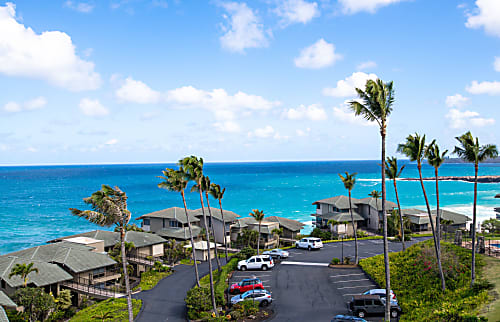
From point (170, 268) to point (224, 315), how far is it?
17469 millimetres

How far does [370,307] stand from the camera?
24.7 m

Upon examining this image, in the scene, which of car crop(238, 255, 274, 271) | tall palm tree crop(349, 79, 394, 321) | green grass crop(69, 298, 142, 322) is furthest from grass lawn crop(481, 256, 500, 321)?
green grass crop(69, 298, 142, 322)

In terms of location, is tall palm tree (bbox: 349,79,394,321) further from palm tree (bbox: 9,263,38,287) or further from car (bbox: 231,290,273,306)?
palm tree (bbox: 9,263,38,287)

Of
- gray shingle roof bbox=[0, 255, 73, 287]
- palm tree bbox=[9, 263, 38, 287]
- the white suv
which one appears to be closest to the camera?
palm tree bbox=[9, 263, 38, 287]

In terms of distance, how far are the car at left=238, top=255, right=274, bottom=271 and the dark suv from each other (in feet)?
49.5

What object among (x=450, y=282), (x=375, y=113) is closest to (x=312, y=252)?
(x=450, y=282)

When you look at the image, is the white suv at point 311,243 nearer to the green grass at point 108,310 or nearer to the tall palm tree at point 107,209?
the green grass at point 108,310

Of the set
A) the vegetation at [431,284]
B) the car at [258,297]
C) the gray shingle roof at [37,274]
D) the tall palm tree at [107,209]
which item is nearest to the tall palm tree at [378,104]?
the vegetation at [431,284]

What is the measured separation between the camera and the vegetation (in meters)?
20.7

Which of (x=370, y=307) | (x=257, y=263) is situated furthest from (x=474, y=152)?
(x=257, y=263)

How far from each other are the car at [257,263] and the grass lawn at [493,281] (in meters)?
20.9

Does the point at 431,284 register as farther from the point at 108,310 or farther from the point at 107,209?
the point at 108,310

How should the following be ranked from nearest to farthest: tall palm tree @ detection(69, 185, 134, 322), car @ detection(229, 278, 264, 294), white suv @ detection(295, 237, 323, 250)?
tall palm tree @ detection(69, 185, 134, 322)
car @ detection(229, 278, 264, 294)
white suv @ detection(295, 237, 323, 250)

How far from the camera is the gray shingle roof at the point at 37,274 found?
28.8 metres
